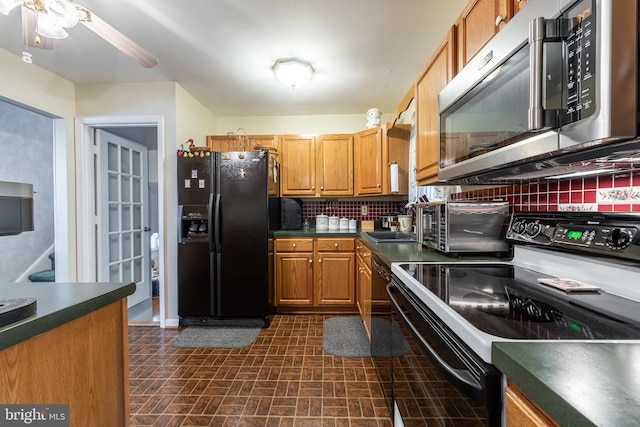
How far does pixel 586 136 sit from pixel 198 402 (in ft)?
7.10

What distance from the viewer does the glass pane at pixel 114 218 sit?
301 centimetres

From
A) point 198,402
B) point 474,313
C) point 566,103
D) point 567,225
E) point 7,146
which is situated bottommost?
point 198,402

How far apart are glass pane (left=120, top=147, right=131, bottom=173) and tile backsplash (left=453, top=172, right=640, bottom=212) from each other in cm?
378

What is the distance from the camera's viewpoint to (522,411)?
1.54 feet

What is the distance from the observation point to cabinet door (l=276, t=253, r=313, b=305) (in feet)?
9.89

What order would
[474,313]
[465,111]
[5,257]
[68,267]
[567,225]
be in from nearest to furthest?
[474,313]
[567,225]
[465,111]
[68,267]
[5,257]

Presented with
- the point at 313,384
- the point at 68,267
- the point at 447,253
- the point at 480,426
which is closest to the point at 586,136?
the point at 480,426

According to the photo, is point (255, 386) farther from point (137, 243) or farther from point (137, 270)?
point (137, 243)

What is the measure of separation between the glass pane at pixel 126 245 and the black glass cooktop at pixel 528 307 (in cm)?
339

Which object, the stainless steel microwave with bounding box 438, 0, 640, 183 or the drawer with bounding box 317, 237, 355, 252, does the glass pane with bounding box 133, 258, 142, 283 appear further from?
the stainless steel microwave with bounding box 438, 0, 640, 183

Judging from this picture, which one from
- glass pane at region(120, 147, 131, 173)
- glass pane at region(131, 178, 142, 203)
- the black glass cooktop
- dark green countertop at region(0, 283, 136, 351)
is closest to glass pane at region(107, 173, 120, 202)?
glass pane at region(120, 147, 131, 173)

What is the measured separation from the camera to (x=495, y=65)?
3.00ft

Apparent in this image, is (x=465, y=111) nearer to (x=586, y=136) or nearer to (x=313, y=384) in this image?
(x=586, y=136)
